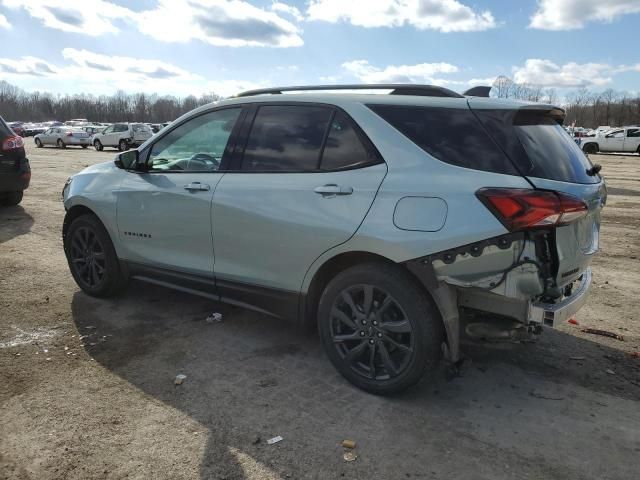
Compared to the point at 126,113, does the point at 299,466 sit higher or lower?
lower

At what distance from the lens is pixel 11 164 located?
8.95m

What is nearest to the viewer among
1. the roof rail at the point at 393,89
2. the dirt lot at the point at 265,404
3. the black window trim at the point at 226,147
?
the dirt lot at the point at 265,404

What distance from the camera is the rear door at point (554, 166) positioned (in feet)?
9.52

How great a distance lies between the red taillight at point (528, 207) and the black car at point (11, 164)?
8699 millimetres

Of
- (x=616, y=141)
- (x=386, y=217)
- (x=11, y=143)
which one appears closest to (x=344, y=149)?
(x=386, y=217)

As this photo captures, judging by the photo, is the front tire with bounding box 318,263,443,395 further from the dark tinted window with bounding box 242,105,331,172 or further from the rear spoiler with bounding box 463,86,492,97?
the rear spoiler with bounding box 463,86,492,97

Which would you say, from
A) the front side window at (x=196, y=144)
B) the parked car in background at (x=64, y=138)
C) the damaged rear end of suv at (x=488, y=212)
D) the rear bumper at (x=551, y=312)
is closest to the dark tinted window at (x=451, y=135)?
the damaged rear end of suv at (x=488, y=212)

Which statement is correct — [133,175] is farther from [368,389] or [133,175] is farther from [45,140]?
[45,140]

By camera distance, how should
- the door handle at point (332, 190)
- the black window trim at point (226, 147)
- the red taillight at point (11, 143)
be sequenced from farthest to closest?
the red taillight at point (11, 143) < the black window trim at point (226, 147) < the door handle at point (332, 190)

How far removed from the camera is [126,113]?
440 feet

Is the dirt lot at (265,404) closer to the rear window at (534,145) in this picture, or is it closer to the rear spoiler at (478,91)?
the rear window at (534,145)

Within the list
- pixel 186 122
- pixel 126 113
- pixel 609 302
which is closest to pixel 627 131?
pixel 609 302

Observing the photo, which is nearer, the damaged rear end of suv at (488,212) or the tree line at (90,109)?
the damaged rear end of suv at (488,212)

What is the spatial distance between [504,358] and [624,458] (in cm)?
125
